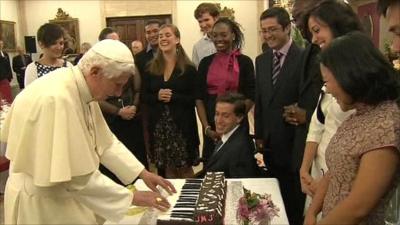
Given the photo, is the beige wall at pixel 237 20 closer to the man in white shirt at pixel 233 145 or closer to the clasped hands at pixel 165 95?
the clasped hands at pixel 165 95

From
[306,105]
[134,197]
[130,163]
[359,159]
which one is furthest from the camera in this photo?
[306,105]

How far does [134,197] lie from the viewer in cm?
191

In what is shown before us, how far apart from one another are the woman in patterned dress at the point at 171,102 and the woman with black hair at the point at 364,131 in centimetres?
215

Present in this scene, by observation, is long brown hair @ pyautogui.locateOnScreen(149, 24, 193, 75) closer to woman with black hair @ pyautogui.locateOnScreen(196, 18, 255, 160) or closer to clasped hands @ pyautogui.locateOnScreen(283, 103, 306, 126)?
woman with black hair @ pyautogui.locateOnScreen(196, 18, 255, 160)

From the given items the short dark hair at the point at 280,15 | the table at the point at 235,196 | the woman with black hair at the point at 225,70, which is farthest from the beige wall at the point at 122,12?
the table at the point at 235,196

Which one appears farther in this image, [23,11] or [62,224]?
[23,11]

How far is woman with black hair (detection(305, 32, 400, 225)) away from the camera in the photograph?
1.34 metres

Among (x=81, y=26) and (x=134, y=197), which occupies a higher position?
(x=81, y=26)

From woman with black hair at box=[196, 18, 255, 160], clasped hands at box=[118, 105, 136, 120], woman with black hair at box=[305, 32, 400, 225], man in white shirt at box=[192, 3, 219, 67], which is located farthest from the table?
man in white shirt at box=[192, 3, 219, 67]

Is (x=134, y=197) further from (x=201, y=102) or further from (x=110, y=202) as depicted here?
(x=201, y=102)

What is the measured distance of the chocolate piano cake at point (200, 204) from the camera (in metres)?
1.85

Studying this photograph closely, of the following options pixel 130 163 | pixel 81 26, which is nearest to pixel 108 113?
pixel 130 163

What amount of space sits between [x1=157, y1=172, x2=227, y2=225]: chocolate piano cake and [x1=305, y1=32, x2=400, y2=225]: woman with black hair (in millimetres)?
548

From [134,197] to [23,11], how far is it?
43.1ft
